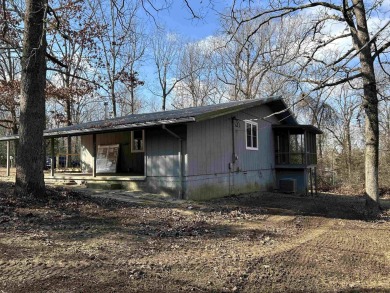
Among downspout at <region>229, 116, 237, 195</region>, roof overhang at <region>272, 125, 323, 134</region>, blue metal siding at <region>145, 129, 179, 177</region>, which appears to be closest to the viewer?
blue metal siding at <region>145, 129, 179, 177</region>

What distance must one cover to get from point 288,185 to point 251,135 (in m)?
3.60

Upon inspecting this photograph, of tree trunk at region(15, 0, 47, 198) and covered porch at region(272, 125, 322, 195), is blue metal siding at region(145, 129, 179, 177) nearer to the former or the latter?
tree trunk at region(15, 0, 47, 198)

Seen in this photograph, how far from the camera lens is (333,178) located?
990 inches

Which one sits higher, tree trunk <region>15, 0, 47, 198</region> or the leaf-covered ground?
tree trunk <region>15, 0, 47, 198</region>

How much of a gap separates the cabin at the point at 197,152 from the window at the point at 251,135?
0.04 m

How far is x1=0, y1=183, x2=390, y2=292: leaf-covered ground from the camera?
4289 mm

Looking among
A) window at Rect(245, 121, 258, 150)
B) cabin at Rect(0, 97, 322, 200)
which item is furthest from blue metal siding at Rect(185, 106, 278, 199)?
window at Rect(245, 121, 258, 150)

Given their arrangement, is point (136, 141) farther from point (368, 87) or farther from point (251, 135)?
point (368, 87)

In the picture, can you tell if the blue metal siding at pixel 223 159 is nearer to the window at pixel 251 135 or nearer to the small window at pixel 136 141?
the window at pixel 251 135

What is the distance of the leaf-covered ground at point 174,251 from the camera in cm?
429

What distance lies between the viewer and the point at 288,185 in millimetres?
18734

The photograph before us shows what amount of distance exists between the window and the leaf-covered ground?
7.55 meters

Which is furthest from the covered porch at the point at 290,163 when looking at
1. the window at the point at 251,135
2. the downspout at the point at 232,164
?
the downspout at the point at 232,164

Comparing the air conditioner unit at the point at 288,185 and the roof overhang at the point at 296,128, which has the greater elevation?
the roof overhang at the point at 296,128
